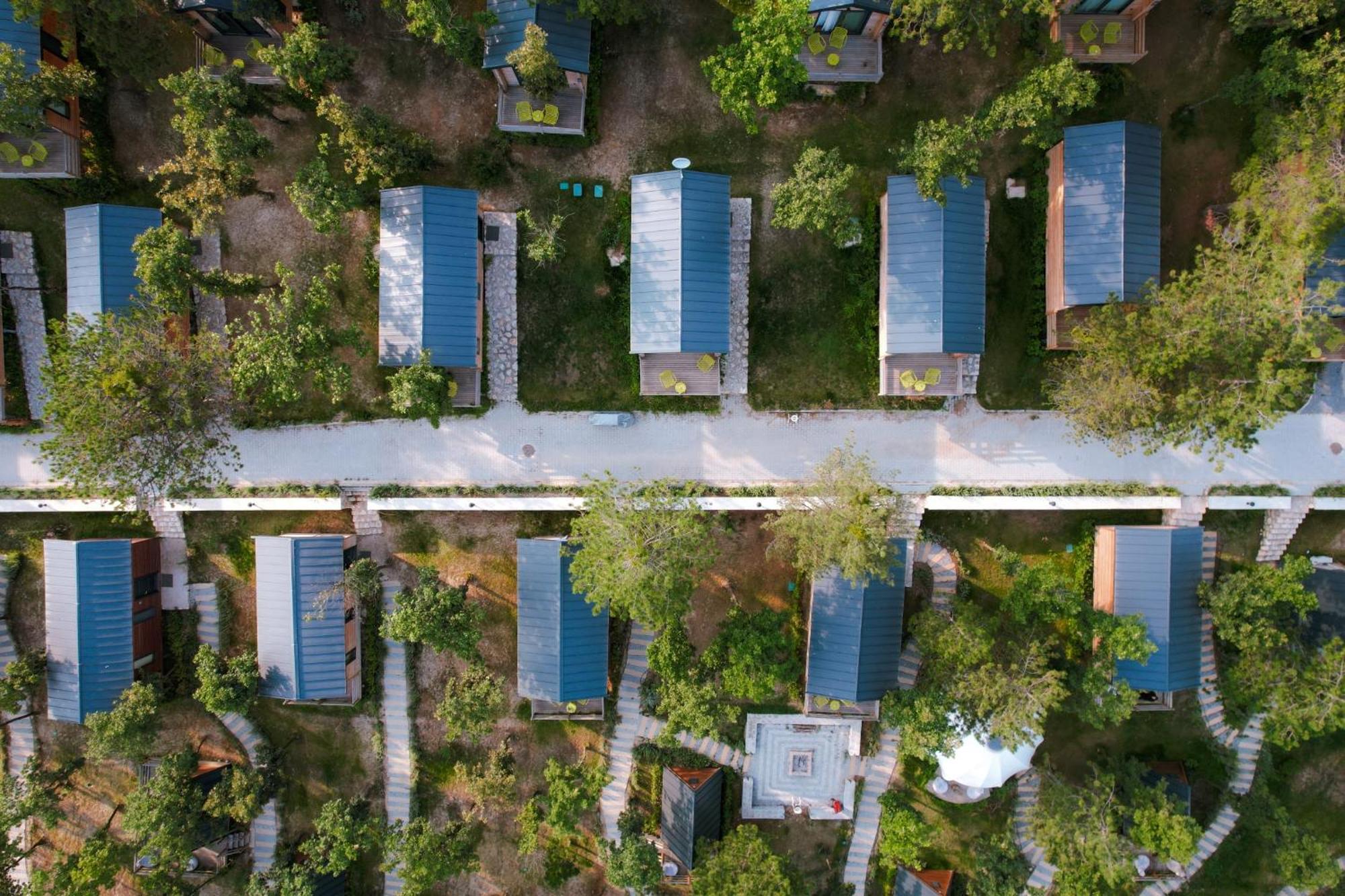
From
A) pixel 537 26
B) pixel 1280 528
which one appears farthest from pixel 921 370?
pixel 537 26

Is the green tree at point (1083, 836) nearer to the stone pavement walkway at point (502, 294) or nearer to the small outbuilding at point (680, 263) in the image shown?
the small outbuilding at point (680, 263)

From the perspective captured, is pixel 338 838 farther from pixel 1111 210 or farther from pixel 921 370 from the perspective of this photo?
pixel 1111 210

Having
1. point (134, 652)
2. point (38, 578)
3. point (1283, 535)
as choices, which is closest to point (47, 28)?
point (38, 578)

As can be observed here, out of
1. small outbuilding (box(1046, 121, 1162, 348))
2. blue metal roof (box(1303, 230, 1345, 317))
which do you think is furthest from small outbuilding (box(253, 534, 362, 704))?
blue metal roof (box(1303, 230, 1345, 317))

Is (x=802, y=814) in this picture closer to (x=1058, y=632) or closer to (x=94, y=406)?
(x=1058, y=632)

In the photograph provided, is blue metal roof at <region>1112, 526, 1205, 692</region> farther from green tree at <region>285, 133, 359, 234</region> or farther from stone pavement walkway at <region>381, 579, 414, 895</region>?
green tree at <region>285, 133, 359, 234</region>

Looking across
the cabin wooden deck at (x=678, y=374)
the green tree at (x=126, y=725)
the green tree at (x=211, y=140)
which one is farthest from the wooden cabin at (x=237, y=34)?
the green tree at (x=126, y=725)
